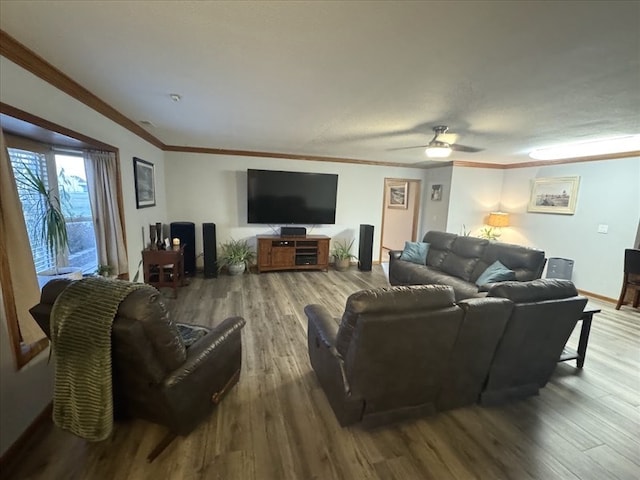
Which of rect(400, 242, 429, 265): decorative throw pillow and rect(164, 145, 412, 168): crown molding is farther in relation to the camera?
rect(164, 145, 412, 168): crown molding

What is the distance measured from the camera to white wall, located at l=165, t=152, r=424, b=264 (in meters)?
5.13

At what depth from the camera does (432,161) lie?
5.87m

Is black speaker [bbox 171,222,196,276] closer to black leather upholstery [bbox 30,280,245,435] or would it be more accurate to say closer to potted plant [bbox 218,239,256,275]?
potted plant [bbox 218,239,256,275]

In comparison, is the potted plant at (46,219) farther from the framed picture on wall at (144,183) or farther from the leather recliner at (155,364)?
the framed picture on wall at (144,183)

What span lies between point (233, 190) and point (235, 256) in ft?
4.25

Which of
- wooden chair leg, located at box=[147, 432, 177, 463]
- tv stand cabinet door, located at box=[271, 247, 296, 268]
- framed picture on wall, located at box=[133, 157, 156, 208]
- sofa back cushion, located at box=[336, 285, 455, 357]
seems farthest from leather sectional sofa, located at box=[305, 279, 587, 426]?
tv stand cabinet door, located at box=[271, 247, 296, 268]

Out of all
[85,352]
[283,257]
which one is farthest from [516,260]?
[85,352]

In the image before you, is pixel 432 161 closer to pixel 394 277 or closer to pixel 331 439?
pixel 394 277

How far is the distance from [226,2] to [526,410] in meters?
3.10

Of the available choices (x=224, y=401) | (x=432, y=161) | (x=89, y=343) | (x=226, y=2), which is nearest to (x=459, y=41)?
(x=226, y=2)

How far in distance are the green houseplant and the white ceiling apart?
822 millimetres

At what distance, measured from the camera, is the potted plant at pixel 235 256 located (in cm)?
512

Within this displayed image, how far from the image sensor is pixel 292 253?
17.5 ft

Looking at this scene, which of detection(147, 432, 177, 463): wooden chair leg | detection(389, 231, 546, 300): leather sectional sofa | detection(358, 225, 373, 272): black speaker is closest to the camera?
detection(147, 432, 177, 463): wooden chair leg
